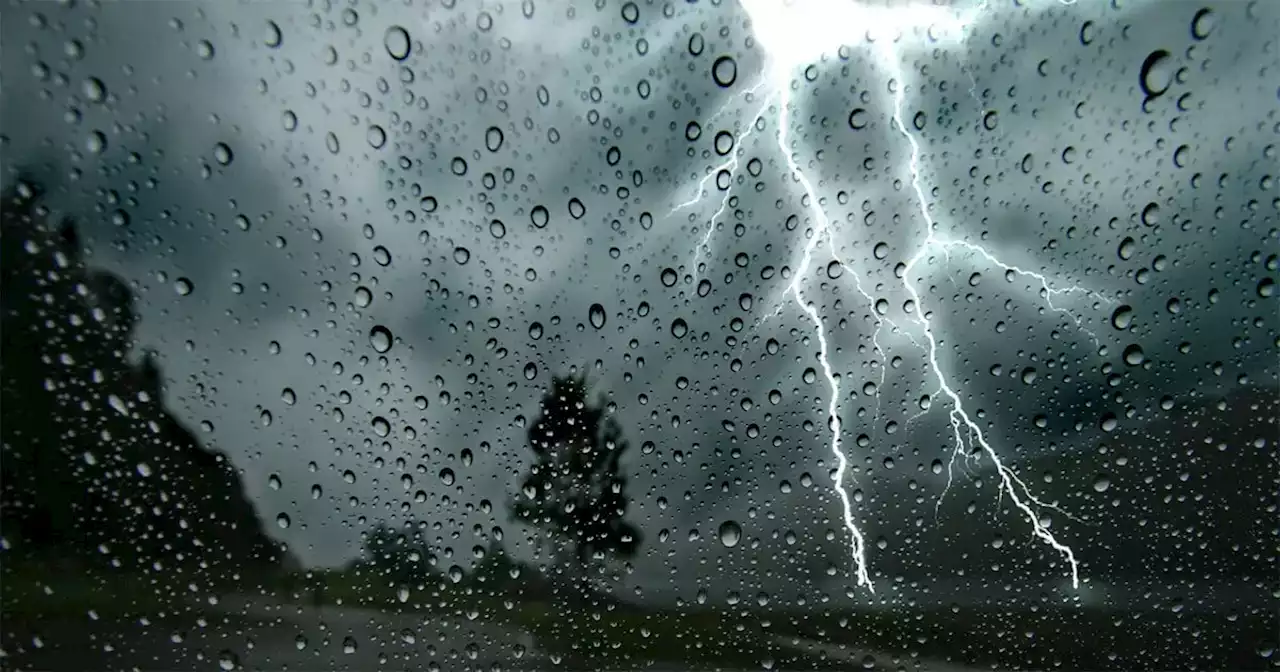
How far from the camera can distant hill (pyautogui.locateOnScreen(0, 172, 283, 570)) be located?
1350 millimetres

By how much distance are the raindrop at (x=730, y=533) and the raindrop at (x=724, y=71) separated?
129 cm

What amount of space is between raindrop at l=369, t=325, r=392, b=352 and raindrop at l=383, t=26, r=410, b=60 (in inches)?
28.3

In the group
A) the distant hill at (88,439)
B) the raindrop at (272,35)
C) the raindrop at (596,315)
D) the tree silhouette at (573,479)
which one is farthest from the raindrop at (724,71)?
the distant hill at (88,439)

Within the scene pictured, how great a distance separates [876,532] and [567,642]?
3.18 feet

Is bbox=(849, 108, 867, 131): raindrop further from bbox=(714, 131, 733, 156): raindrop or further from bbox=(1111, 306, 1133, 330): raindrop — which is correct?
bbox=(1111, 306, 1133, 330): raindrop

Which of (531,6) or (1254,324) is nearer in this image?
(531,6)

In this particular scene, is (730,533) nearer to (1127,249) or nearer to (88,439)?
(1127,249)

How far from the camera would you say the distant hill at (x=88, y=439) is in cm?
135

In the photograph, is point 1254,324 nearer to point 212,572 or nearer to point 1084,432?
point 1084,432

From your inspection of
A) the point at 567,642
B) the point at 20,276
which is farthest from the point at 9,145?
the point at 567,642

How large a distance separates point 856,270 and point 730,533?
2.89ft

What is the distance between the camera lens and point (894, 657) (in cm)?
171

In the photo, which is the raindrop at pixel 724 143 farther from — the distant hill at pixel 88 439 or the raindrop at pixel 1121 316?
the distant hill at pixel 88 439

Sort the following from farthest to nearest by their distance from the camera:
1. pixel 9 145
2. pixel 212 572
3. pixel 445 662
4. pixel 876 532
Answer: pixel 876 532 → pixel 445 662 → pixel 212 572 → pixel 9 145
